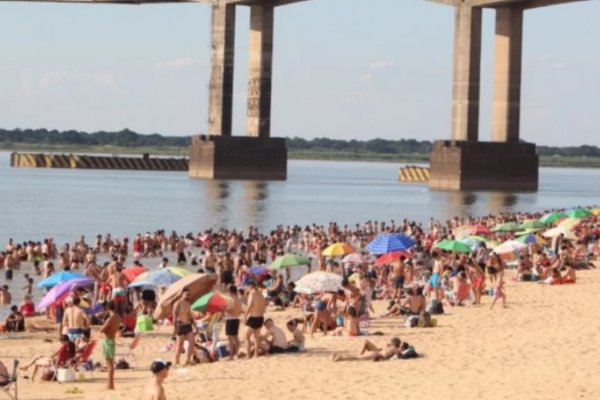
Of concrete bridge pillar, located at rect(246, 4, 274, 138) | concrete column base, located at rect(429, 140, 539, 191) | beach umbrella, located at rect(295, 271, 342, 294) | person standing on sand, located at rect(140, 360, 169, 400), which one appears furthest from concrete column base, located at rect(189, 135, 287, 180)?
person standing on sand, located at rect(140, 360, 169, 400)

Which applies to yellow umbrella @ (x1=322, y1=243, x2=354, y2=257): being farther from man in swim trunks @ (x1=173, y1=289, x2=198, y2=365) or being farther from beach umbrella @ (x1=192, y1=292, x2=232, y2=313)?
man in swim trunks @ (x1=173, y1=289, x2=198, y2=365)

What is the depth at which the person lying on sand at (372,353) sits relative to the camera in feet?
65.9

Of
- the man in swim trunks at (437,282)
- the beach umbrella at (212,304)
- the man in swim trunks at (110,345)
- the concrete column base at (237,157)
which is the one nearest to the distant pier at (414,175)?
the concrete column base at (237,157)

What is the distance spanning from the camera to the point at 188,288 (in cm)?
2233

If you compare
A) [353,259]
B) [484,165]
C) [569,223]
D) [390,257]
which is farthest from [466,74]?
[390,257]

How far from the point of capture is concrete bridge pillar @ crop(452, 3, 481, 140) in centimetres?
8631

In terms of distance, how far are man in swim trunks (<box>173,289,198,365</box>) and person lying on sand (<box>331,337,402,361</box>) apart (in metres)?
1.85

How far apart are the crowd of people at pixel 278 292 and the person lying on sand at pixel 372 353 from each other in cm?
1

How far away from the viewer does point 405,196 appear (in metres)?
103

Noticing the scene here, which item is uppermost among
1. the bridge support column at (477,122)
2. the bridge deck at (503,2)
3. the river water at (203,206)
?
the bridge deck at (503,2)

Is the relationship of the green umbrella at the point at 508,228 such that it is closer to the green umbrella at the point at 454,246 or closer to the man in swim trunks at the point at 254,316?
the green umbrella at the point at 454,246

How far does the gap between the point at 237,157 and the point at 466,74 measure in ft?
63.5

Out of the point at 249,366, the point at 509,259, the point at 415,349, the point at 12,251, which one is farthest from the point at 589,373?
the point at 12,251

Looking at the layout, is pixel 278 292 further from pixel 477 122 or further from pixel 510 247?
pixel 477 122
